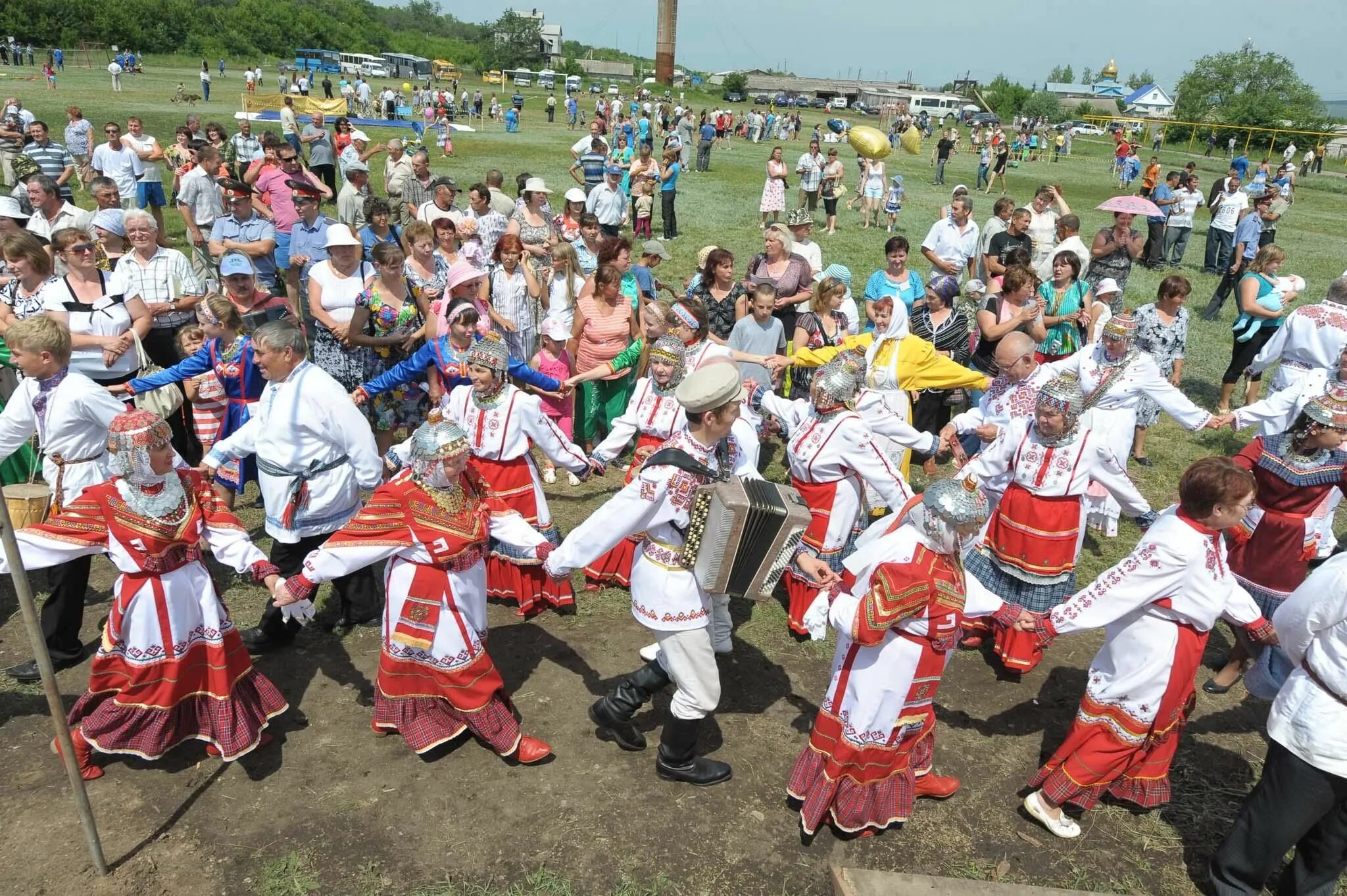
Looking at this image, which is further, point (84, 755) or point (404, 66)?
point (404, 66)

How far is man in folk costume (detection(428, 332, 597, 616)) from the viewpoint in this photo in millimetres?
5902

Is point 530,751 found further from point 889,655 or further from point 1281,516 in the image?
point 1281,516

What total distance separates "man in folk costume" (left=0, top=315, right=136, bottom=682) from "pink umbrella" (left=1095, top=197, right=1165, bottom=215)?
459 inches

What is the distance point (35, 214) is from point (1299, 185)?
4554 cm

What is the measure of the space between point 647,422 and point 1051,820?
359cm

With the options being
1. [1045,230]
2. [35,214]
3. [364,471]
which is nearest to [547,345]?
[364,471]

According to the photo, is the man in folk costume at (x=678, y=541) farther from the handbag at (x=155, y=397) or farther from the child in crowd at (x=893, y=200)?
the child in crowd at (x=893, y=200)

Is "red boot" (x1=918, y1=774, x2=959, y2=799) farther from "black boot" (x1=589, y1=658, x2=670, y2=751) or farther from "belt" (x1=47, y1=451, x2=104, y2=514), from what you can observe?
"belt" (x1=47, y1=451, x2=104, y2=514)

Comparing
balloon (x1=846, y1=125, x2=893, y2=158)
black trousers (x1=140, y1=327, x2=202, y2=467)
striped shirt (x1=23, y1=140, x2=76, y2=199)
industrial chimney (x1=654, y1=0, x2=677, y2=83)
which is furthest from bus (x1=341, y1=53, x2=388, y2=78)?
black trousers (x1=140, y1=327, x2=202, y2=467)

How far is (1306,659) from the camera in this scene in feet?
12.5

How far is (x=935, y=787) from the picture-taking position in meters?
4.67

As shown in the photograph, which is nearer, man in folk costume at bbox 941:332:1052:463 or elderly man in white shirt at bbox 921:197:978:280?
man in folk costume at bbox 941:332:1052:463

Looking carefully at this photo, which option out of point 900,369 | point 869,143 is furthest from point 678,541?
point 869,143

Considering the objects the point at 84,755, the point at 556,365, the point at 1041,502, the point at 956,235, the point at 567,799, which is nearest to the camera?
the point at 84,755
